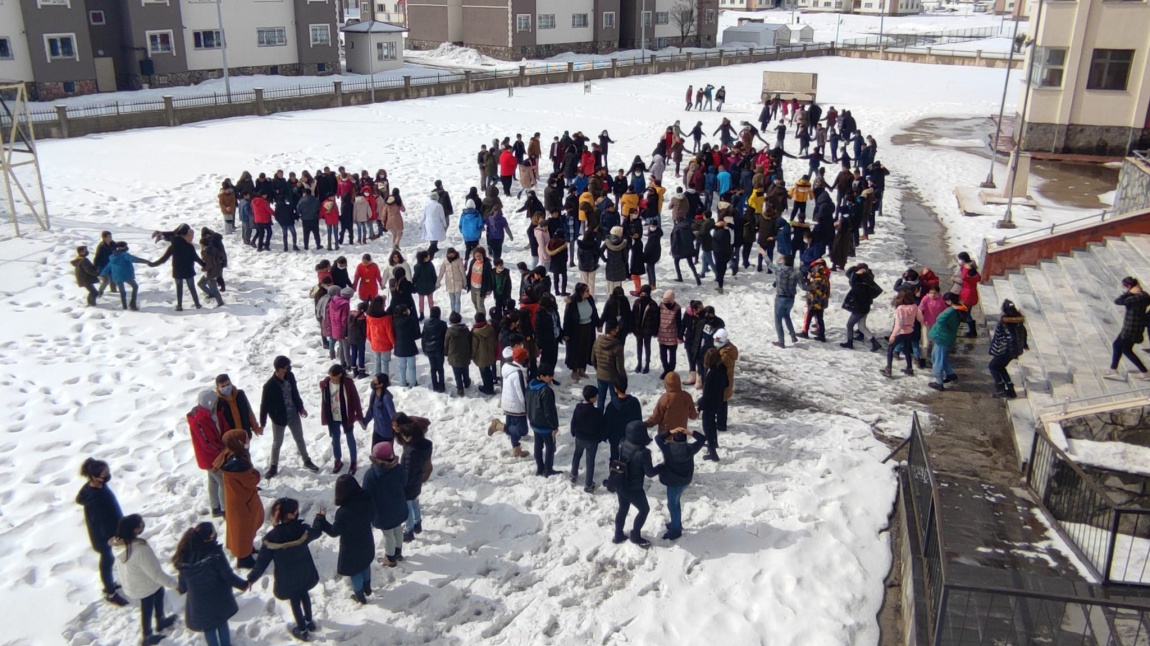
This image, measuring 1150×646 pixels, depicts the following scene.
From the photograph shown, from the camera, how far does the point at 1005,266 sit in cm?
1681

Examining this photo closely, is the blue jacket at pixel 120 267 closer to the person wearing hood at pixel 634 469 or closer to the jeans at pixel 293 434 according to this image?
the jeans at pixel 293 434

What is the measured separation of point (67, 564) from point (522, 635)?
4371mm

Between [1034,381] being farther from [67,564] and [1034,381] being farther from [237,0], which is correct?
[237,0]

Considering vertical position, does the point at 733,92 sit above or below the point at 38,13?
below

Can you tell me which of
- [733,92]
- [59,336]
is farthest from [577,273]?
[733,92]

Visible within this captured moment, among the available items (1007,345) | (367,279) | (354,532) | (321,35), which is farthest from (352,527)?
(321,35)

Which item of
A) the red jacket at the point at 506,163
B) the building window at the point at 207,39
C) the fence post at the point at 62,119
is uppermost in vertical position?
the building window at the point at 207,39

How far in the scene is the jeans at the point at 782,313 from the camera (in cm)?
1332

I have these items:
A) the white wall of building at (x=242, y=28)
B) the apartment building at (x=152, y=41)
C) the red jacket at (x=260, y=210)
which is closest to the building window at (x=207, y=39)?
the apartment building at (x=152, y=41)

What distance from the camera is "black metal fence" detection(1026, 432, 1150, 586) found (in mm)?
7961

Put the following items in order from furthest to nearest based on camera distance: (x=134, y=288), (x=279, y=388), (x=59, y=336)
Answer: (x=134, y=288) < (x=59, y=336) < (x=279, y=388)

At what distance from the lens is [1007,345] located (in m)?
11.4

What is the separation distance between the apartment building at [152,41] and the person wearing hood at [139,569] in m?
37.3

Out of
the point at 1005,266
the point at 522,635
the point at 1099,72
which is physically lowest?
the point at 522,635
